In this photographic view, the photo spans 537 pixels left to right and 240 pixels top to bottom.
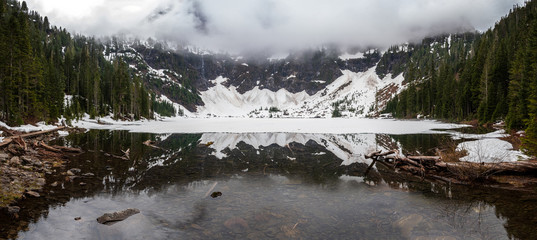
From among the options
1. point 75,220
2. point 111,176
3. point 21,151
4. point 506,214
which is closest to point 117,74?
point 21,151

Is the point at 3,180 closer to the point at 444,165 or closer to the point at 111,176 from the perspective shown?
the point at 111,176

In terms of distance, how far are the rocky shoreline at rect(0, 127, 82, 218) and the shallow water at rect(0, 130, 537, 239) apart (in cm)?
60

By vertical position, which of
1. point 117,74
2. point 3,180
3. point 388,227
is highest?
point 117,74

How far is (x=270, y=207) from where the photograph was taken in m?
10.3

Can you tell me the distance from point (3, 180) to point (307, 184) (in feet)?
47.2

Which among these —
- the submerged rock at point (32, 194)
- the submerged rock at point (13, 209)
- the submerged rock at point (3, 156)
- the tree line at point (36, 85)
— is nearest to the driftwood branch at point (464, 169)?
the submerged rock at point (13, 209)

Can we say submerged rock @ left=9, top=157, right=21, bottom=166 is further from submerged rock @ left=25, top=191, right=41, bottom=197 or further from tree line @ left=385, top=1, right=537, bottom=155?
tree line @ left=385, top=1, right=537, bottom=155

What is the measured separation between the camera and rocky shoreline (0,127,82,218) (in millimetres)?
10648

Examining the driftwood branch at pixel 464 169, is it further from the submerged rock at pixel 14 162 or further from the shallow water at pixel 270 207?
the submerged rock at pixel 14 162

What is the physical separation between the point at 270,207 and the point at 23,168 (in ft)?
49.9

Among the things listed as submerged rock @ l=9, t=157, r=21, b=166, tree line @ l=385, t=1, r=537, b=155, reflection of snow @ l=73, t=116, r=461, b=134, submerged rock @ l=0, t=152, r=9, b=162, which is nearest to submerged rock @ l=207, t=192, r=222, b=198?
submerged rock @ l=9, t=157, r=21, b=166

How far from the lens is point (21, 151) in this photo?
65.1ft

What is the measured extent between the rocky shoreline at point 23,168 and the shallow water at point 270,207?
Answer: 1.96ft

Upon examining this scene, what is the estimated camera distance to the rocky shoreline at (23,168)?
419 inches
